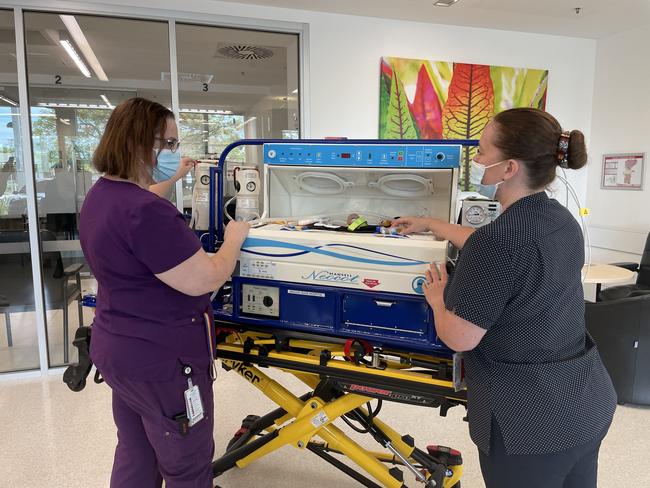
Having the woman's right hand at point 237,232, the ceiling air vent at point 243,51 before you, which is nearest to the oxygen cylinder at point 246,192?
the woman's right hand at point 237,232

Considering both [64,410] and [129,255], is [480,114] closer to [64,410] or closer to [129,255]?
[129,255]

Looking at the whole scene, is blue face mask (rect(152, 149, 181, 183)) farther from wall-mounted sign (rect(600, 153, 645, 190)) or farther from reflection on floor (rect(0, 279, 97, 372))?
wall-mounted sign (rect(600, 153, 645, 190))

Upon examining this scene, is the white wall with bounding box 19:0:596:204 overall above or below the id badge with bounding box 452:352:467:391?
above

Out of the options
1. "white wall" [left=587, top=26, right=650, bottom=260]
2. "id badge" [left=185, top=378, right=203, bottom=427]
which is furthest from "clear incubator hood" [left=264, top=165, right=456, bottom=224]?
"white wall" [left=587, top=26, right=650, bottom=260]

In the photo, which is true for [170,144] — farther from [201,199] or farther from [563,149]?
[563,149]

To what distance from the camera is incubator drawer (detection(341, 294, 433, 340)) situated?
148cm

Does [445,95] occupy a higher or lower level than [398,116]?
higher

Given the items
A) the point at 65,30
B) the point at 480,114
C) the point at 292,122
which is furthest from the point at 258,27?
the point at 480,114

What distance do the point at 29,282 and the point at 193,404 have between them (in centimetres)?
268

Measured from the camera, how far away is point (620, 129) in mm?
4055

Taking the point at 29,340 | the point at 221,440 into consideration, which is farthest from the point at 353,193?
the point at 29,340

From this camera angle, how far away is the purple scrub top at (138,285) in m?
1.24

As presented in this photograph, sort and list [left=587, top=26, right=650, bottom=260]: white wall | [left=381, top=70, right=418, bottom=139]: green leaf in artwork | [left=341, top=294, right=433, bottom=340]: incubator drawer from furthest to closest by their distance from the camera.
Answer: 1. [left=587, top=26, right=650, bottom=260]: white wall
2. [left=381, top=70, right=418, bottom=139]: green leaf in artwork
3. [left=341, top=294, right=433, bottom=340]: incubator drawer

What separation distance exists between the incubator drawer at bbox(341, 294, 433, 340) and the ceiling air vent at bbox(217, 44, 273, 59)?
267 centimetres
